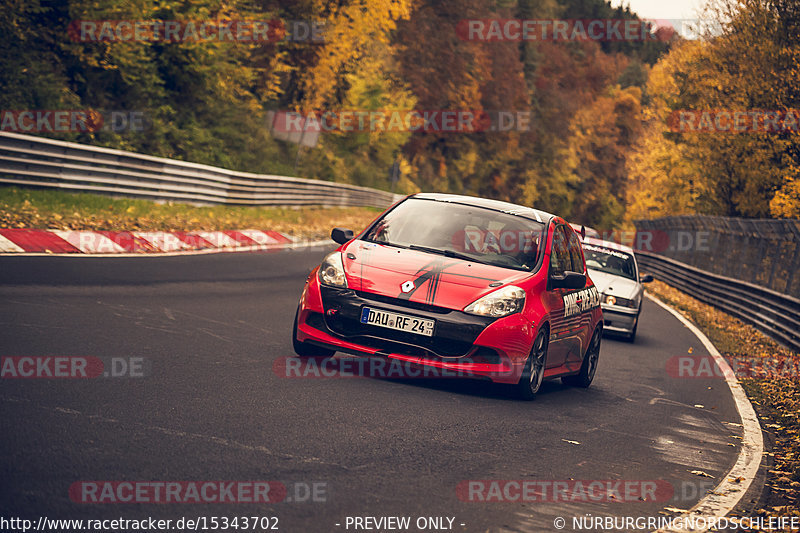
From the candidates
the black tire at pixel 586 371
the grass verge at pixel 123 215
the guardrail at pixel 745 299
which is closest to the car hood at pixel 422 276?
the black tire at pixel 586 371

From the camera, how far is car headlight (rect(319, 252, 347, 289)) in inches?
335

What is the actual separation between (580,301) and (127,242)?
9066 millimetres

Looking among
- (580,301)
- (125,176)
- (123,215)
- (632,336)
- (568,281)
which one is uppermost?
(568,281)

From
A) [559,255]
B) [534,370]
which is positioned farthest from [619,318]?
[534,370]

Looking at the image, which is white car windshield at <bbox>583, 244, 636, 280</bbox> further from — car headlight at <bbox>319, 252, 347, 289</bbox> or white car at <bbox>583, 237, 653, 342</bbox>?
car headlight at <bbox>319, 252, 347, 289</bbox>

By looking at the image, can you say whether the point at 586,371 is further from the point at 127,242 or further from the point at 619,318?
the point at 127,242

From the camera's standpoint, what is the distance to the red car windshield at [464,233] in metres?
9.07

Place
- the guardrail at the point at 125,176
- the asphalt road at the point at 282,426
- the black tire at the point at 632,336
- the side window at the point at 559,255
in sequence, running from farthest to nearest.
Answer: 1. the guardrail at the point at 125,176
2. the black tire at the point at 632,336
3. the side window at the point at 559,255
4. the asphalt road at the point at 282,426

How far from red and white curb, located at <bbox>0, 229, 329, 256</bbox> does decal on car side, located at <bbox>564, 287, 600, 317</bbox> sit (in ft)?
24.2

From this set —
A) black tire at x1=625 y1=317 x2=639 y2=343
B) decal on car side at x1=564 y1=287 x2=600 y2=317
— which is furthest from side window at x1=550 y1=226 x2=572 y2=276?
black tire at x1=625 y1=317 x2=639 y2=343

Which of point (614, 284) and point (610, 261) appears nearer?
point (614, 284)

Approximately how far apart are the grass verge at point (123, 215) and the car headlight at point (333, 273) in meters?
8.02

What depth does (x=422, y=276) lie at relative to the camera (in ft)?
27.5

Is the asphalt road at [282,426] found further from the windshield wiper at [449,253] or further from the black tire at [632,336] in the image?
the black tire at [632,336]
